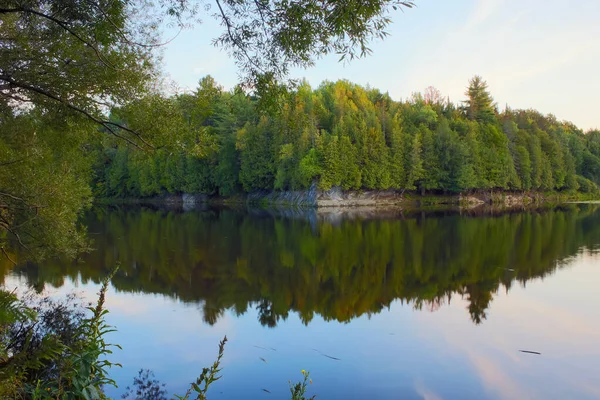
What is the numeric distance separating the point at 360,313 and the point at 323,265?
7.77 meters

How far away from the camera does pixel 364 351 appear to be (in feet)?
37.6

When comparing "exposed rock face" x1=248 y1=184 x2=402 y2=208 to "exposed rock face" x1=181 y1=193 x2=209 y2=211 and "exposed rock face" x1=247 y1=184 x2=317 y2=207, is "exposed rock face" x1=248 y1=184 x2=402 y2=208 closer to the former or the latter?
"exposed rock face" x1=247 y1=184 x2=317 y2=207

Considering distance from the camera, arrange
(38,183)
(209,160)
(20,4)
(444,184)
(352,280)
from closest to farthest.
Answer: (20,4)
(38,183)
(352,280)
(444,184)
(209,160)

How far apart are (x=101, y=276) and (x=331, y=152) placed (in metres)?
50.1

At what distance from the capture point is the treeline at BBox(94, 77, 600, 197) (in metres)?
70.4

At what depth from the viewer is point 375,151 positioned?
71062mm

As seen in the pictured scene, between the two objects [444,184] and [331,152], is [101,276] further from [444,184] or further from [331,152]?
[444,184]

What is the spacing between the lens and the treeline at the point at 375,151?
7038 centimetres

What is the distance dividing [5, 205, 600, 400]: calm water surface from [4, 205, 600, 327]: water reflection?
0.10 metres

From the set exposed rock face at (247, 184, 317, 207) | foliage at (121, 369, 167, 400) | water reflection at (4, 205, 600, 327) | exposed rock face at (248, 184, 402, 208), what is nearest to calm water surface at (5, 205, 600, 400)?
water reflection at (4, 205, 600, 327)

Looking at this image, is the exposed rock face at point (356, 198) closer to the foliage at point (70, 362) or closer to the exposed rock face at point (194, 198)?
the exposed rock face at point (194, 198)

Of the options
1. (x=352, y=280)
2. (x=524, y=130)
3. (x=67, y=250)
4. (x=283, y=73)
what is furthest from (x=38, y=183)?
(x=524, y=130)

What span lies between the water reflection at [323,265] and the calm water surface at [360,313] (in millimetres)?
99

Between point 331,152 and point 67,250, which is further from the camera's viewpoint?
point 331,152
